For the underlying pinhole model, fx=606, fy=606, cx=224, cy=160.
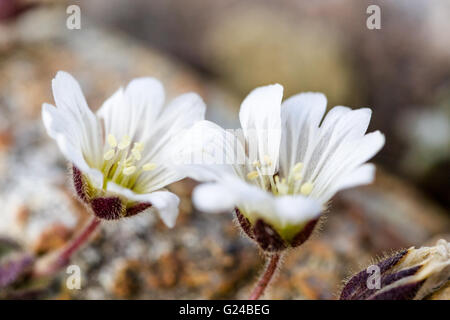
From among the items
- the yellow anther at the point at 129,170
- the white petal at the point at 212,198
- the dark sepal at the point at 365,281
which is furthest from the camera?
the yellow anther at the point at 129,170

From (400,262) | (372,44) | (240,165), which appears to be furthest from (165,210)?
(372,44)

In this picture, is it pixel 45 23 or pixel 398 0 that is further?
pixel 398 0

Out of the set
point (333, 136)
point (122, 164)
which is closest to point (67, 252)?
point (122, 164)

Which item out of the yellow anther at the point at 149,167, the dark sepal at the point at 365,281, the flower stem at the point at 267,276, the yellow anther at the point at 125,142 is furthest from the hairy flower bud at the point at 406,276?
Answer: the yellow anther at the point at 125,142

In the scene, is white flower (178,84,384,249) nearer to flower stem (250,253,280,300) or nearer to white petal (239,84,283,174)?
white petal (239,84,283,174)

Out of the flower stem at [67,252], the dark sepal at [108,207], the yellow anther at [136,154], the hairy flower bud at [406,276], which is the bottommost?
the flower stem at [67,252]

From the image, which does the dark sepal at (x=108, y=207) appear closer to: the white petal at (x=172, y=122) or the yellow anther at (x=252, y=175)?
the white petal at (x=172, y=122)

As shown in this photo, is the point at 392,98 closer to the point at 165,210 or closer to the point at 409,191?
the point at 409,191

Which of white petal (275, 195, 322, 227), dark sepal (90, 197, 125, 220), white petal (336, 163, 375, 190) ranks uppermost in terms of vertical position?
white petal (336, 163, 375, 190)

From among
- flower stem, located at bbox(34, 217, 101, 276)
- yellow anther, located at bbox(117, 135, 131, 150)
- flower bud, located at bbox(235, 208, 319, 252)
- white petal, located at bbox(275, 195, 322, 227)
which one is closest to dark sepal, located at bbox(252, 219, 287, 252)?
flower bud, located at bbox(235, 208, 319, 252)
